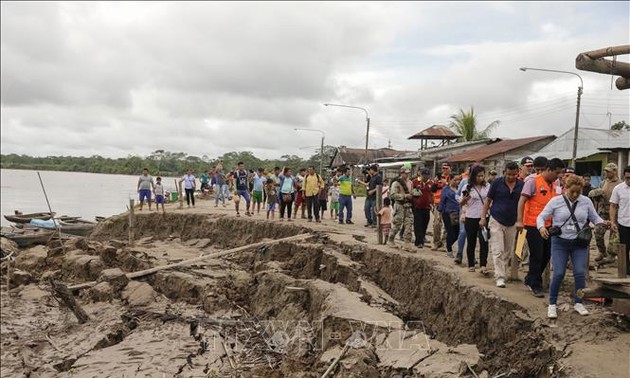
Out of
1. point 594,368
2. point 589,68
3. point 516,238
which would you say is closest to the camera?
point 589,68

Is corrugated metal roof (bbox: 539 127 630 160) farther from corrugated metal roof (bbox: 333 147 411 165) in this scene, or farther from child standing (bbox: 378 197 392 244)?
corrugated metal roof (bbox: 333 147 411 165)

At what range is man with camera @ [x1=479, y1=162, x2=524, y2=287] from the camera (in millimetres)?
7242

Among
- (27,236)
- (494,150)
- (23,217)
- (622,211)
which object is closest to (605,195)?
(622,211)

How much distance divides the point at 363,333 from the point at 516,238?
2540 mm

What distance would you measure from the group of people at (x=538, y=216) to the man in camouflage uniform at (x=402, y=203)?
31 millimetres

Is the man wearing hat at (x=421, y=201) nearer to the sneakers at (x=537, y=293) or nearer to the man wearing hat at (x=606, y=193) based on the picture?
the man wearing hat at (x=606, y=193)

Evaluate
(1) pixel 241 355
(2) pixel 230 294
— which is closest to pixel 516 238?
(1) pixel 241 355

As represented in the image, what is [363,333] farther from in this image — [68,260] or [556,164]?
[68,260]

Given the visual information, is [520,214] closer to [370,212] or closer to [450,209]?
[450,209]

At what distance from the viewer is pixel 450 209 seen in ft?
31.1

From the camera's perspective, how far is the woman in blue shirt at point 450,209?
370 inches

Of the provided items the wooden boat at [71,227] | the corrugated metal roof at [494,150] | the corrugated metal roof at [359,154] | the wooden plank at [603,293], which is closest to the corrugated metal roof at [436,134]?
the corrugated metal roof at [494,150]

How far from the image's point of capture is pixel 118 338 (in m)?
9.34

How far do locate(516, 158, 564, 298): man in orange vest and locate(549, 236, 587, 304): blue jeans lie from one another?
0.83m
